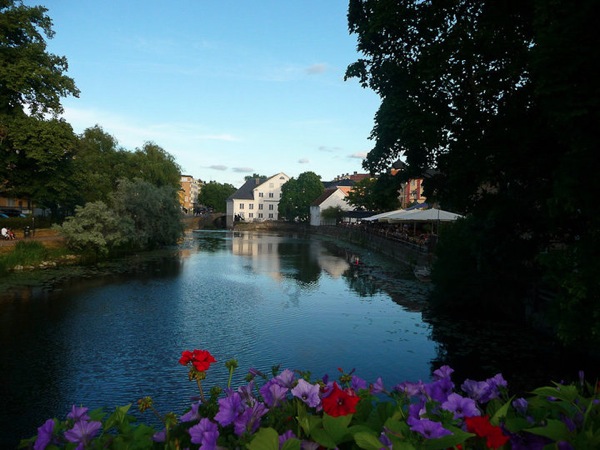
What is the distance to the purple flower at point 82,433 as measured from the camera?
2279 mm

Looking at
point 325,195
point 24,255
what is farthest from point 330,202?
point 24,255

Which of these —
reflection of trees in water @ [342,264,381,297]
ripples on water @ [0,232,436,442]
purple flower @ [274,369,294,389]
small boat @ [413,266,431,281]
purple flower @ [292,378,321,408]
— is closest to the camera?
purple flower @ [292,378,321,408]

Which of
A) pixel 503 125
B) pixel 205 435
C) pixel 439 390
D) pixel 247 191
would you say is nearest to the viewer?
pixel 205 435

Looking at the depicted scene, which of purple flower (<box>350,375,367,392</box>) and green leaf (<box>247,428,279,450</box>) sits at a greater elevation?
green leaf (<box>247,428,279,450</box>)

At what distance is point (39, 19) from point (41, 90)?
460 centimetres

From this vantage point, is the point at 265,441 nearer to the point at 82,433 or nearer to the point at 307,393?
the point at 307,393

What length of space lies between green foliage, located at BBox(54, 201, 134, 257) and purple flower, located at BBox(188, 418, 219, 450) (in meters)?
34.2

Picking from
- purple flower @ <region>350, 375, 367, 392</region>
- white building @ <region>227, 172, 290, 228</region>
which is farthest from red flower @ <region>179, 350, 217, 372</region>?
white building @ <region>227, 172, 290, 228</region>

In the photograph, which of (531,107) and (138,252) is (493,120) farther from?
(138,252)

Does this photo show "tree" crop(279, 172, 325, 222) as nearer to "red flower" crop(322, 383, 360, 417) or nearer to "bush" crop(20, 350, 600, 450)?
"bush" crop(20, 350, 600, 450)

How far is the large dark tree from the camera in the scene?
339 inches

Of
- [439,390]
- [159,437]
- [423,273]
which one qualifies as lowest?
[423,273]

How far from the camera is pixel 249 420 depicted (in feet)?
7.70

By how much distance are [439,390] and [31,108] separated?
121 feet
